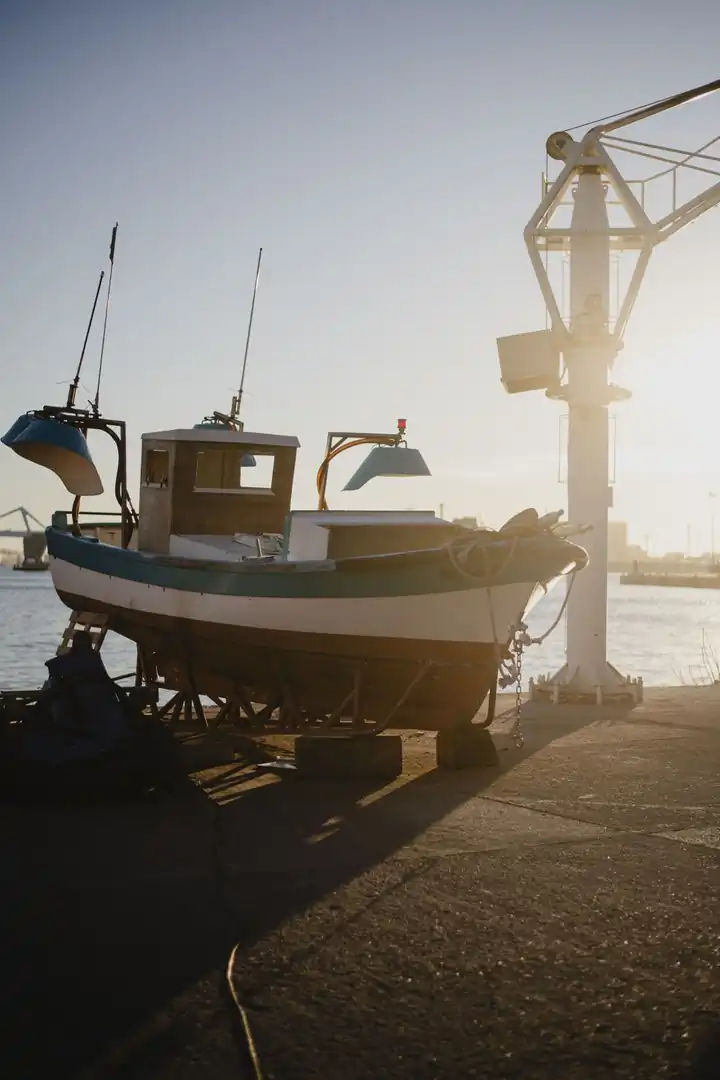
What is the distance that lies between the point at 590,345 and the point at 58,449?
7.48 meters

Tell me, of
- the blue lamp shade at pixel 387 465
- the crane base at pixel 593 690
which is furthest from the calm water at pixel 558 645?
the blue lamp shade at pixel 387 465

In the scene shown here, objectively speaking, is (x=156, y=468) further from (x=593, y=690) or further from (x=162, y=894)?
(x=162, y=894)

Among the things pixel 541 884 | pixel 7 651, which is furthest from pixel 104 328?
pixel 7 651

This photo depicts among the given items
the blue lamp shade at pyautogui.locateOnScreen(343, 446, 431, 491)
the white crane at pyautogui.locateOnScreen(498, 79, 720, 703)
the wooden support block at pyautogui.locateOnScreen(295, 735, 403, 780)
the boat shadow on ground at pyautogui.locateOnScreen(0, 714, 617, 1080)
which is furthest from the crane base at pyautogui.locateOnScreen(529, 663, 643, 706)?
the wooden support block at pyautogui.locateOnScreen(295, 735, 403, 780)

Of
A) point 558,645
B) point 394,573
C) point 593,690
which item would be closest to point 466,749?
point 394,573

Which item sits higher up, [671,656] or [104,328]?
[104,328]

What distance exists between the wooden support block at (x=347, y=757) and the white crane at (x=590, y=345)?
6153 millimetres

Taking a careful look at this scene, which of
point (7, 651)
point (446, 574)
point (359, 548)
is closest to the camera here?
point (446, 574)

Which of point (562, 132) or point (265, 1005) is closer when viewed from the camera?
point (265, 1005)

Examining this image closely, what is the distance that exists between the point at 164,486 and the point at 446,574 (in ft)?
16.2

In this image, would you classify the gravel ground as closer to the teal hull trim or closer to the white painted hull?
the white painted hull

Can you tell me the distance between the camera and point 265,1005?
4086 mm

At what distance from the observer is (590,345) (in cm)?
1479

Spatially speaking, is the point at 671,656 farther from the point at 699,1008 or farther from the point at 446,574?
the point at 699,1008
